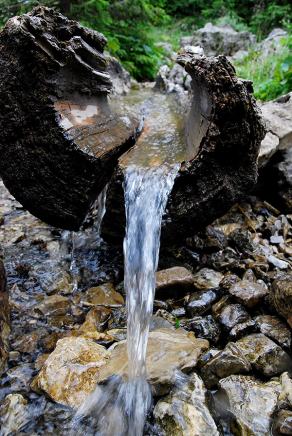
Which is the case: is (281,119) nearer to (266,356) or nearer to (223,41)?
(266,356)

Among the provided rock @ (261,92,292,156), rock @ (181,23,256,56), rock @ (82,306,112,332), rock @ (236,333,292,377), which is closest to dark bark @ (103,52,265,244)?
rock @ (82,306,112,332)

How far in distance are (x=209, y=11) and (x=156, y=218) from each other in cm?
1582

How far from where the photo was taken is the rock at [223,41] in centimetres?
1188

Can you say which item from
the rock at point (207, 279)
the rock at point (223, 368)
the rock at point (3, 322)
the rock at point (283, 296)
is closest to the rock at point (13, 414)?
the rock at point (3, 322)

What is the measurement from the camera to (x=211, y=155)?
115 inches

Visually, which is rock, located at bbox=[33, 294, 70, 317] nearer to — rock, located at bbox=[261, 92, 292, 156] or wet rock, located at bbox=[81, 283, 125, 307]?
wet rock, located at bbox=[81, 283, 125, 307]

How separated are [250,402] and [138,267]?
123 cm

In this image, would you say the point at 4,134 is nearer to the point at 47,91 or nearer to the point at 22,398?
the point at 47,91

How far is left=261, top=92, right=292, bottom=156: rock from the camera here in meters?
4.47

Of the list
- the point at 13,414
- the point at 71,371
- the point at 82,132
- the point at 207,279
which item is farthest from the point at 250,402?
the point at 82,132

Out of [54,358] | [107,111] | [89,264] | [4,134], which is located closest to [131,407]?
[54,358]

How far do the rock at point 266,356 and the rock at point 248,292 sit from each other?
38 centimetres

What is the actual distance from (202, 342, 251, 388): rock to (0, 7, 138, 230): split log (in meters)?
1.56

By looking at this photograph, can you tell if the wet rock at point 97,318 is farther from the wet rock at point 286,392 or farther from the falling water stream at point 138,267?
the wet rock at point 286,392
